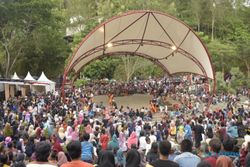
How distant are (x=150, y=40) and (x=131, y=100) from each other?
5420mm

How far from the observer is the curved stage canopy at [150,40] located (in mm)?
21859

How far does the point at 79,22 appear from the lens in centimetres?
4766

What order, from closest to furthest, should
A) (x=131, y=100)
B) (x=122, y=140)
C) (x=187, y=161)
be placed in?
(x=187, y=161) < (x=122, y=140) < (x=131, y=100)

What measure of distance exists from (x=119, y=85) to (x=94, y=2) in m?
22.7

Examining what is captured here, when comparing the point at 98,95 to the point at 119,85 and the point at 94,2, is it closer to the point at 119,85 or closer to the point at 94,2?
the point at 119,85

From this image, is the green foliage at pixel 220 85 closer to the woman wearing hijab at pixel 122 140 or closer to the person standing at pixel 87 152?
the woman wearing hijab at pixel 122 140

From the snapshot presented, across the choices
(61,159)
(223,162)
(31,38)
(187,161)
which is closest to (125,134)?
(61,159)

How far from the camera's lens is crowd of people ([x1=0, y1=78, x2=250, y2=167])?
594cm

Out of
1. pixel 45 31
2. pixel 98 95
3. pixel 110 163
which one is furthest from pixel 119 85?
pixel 110 163

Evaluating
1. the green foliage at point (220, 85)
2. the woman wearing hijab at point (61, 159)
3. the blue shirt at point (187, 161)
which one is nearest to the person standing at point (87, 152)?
the woman wearing hijab at point (61, 159)

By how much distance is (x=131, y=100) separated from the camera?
2953cm

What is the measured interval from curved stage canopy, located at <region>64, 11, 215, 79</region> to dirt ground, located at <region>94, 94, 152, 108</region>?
116 inches

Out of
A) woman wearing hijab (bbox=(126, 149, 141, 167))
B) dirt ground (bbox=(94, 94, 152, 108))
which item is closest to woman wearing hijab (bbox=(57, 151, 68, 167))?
woman wearing hijab (bbox=(126, 149, 141, 167))

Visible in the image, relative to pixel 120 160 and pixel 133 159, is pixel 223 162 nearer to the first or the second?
pixel 133 159
